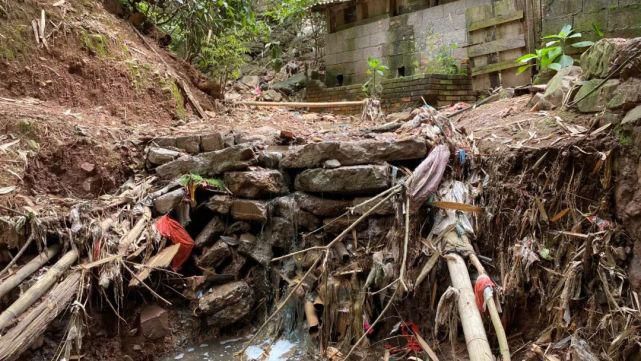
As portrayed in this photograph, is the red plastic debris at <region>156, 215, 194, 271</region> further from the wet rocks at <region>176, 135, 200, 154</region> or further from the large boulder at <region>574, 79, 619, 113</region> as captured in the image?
the large boulder at <region>574, 79, 619, 113</region>

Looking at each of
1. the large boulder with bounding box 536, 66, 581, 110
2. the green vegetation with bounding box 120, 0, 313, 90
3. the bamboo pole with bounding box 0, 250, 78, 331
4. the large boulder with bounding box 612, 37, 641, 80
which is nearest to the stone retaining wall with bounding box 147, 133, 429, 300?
the bamboo pole with bounding box 0, 250, 78, 331

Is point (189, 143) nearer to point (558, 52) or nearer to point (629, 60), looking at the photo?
point (629, 60)

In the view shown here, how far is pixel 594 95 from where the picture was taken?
3.83 metres

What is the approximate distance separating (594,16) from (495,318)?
465 centimetres

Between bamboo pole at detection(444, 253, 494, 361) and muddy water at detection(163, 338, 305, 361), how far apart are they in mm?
1506

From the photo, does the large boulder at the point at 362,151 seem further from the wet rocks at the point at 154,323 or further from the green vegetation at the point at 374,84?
the green vegetation at the point at 374,84

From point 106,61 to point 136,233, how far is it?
291 cm

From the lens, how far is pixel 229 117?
22.8ft

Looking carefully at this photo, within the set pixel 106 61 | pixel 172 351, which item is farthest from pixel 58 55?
pixel 172 351

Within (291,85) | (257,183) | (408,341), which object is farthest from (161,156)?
(291,85)

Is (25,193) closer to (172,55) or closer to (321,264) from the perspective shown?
(321,264)

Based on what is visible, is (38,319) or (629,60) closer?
(629,60)

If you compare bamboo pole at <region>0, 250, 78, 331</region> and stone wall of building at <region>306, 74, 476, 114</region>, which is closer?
bamboo pole at <region>0, 250, 78, 331</region>

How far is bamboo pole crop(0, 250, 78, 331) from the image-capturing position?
3392mm
